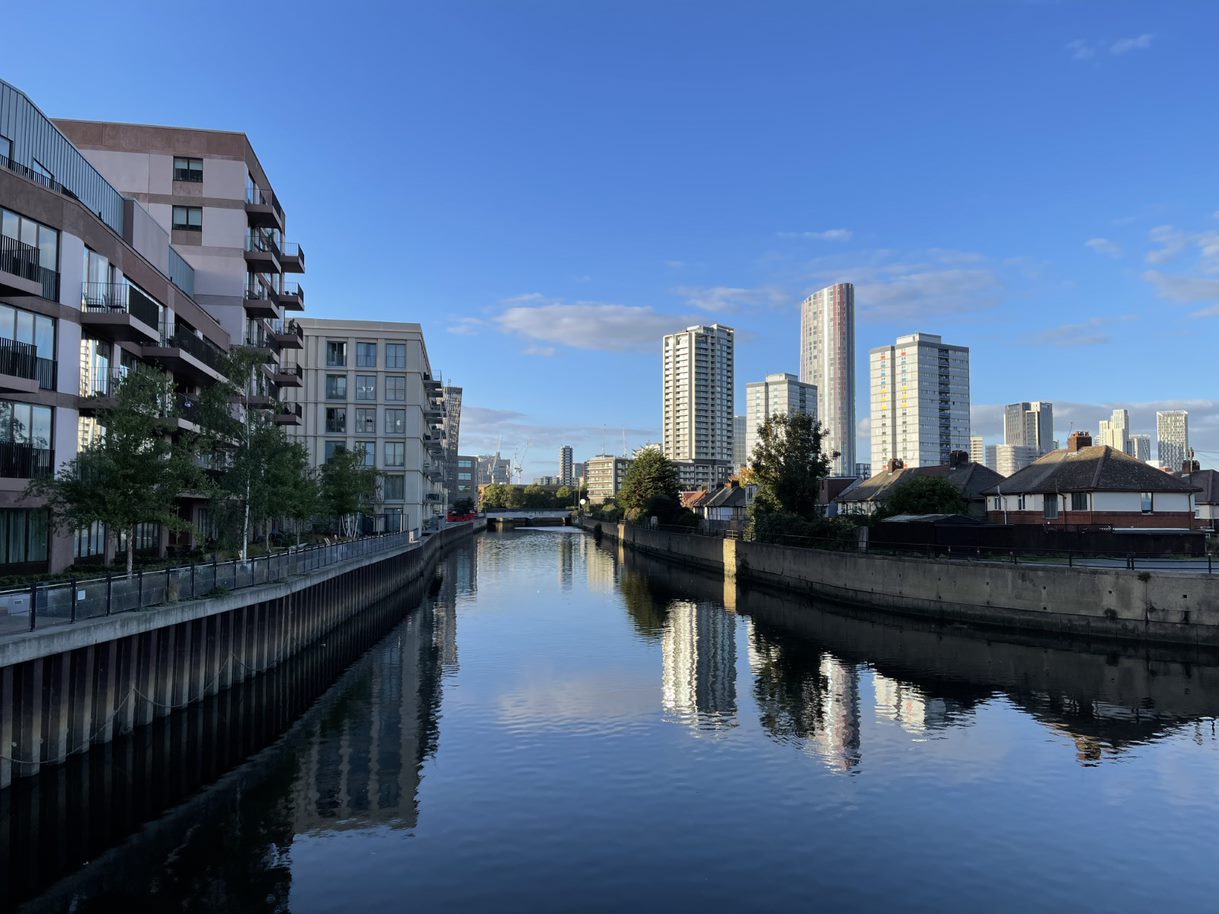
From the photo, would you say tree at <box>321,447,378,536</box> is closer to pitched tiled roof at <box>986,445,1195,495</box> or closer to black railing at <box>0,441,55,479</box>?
black railing at <box>0,441,55,479</box>

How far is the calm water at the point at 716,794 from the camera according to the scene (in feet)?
51.6

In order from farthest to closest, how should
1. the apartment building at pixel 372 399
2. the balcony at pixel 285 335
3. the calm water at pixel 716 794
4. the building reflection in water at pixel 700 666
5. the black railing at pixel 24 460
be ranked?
the apartment building at pixel 372 399 < the balcony at pixel 285 335 < the black railing at pixel 24 460 < the building reflection in water at pixel 700 666 < the calm water at pixel 716 794

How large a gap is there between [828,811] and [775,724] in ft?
26.2

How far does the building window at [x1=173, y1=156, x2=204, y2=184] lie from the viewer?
62.4 m

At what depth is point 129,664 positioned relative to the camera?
2352 centimetres

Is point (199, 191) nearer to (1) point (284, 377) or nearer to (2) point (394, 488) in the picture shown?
(1) point (284, 377)

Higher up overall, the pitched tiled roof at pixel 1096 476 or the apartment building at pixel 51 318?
the apartment building at pixel 51 318

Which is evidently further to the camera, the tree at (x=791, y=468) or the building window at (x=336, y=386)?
the building window at (x=336, y=386)

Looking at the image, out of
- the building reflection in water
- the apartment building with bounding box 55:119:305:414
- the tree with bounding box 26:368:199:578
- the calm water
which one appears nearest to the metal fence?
the tree with bounding box 26:368:199:578

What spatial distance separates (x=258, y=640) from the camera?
3338cm

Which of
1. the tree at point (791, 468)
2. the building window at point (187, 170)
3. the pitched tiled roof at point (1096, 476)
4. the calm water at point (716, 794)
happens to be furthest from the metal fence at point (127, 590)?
the pitched tiled roof at point (1096, 476)

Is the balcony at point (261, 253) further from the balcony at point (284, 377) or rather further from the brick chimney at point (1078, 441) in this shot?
the brick chimney at point (1078, 441)

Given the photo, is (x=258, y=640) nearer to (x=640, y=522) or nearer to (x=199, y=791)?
(x=199, y=791)

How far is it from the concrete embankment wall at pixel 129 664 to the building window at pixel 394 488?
210ft
